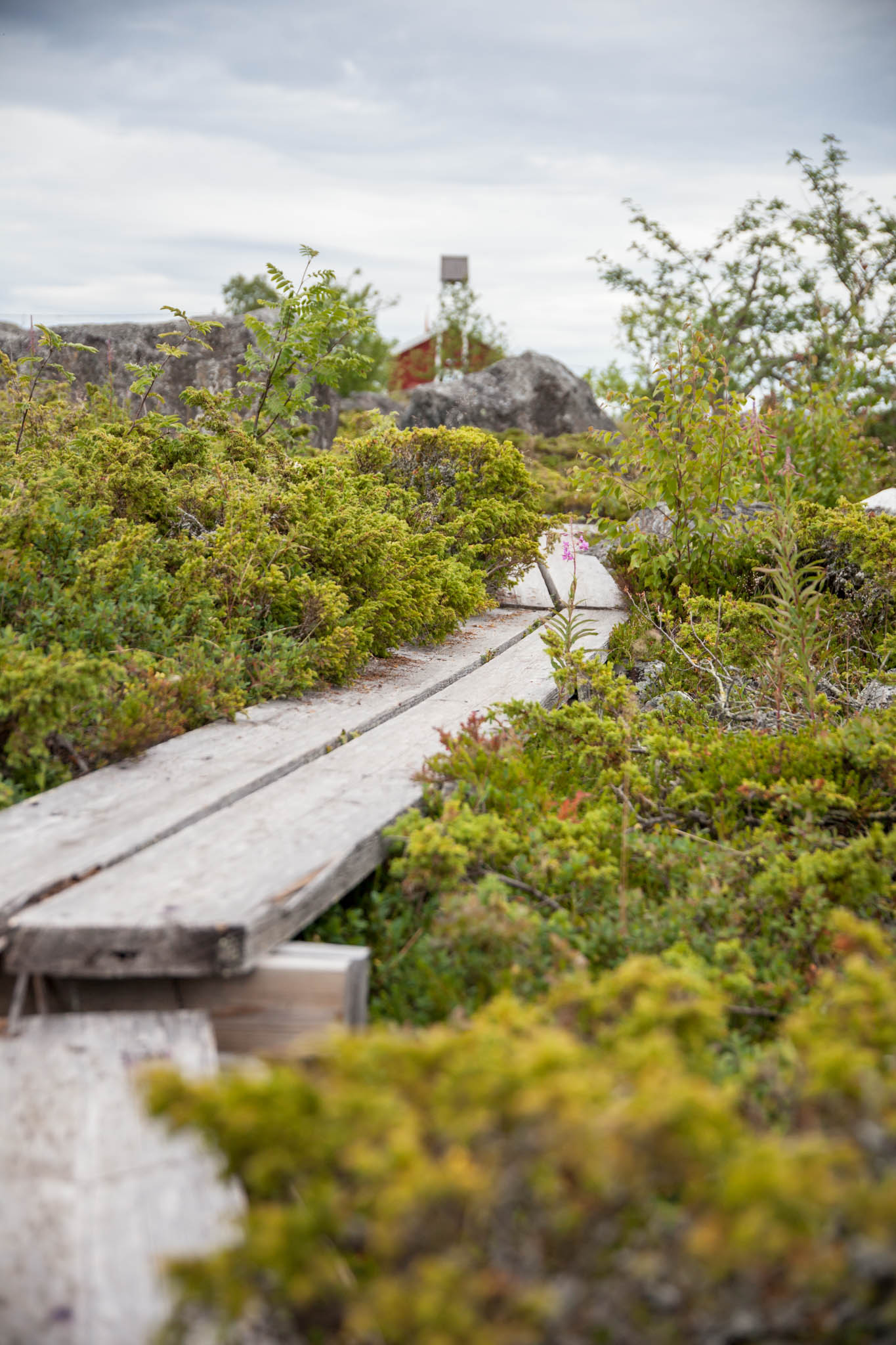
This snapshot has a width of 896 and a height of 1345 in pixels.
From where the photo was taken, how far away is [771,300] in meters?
18.5

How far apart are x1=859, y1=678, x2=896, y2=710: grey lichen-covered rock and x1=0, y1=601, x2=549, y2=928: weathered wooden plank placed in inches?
78.8

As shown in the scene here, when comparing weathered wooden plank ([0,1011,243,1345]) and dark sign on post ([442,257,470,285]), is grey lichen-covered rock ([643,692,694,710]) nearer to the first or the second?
weathered wooden plank ([0,1011,243,1345])

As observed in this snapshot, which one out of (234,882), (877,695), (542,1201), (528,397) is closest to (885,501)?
(877,695)

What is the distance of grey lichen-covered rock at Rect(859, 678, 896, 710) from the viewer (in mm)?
4285

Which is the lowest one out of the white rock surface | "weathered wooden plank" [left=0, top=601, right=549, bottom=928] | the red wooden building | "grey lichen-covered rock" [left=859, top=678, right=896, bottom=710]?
"weathered wooden plank" [left=0, top=601, right=549, bottom=928]

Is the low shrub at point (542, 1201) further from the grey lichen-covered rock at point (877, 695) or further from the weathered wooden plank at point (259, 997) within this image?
the grey lichen-covered rock at point (877, 695)

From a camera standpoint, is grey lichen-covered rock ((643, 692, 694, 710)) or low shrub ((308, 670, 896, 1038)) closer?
low shrub ((308, 670, 896, 1038))

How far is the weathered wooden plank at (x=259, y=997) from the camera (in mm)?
2080

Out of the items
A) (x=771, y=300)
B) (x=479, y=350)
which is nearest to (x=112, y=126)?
(x=771, y=300)

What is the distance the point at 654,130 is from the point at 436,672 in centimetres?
1551

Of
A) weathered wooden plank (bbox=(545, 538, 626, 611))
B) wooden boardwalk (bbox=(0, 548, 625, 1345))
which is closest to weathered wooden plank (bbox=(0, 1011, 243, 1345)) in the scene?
wooden boardwalk (bbox=(0, 548, 625, 1345))

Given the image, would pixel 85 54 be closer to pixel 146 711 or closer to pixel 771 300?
pixel 146 711

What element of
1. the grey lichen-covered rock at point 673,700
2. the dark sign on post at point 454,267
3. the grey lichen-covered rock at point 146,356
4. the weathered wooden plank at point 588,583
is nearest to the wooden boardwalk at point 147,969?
the grey lichen-covered rock at point 673,700

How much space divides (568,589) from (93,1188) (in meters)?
5.33
